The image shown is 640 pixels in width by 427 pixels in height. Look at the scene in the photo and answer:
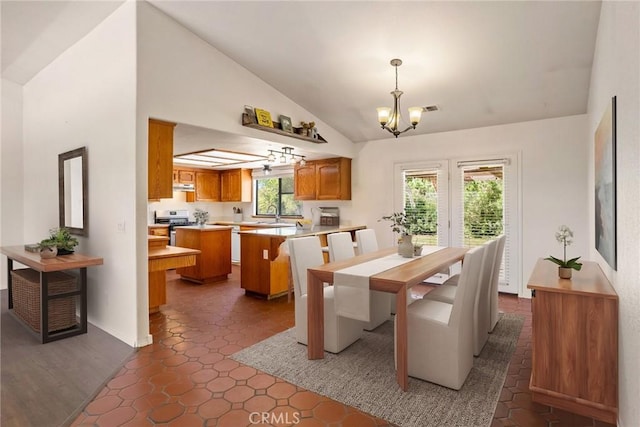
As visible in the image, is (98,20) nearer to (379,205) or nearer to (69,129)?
(69,129)

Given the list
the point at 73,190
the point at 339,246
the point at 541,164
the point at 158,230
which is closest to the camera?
the point at 339,246

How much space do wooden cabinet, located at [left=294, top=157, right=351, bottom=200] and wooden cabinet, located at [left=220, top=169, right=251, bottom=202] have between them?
1.69 meters

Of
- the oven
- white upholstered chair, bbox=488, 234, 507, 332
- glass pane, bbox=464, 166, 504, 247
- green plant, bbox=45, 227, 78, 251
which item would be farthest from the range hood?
white upholstered chair, bbox=488, 234, 507, 332

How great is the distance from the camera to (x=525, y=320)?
3695 millimetres

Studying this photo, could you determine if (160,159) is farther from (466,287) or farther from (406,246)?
(466,287)

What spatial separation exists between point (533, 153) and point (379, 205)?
231 cm

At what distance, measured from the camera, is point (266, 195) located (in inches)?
302

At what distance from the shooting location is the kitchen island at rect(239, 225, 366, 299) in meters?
4.48

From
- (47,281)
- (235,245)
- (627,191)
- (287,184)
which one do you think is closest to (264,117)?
(47,281)

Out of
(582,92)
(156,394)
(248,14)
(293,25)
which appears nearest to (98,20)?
(248,14)

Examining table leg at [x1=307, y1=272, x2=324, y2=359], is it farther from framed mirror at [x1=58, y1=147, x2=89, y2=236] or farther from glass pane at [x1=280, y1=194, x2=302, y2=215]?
glass pane at [x1=280, y1=194, x2=302, y2=215]

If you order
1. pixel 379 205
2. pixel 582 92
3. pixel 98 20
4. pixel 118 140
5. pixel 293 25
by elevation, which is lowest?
pixel 379 205

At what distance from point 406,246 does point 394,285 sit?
1067mm

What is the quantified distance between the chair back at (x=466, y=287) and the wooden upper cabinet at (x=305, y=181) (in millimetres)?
3959
